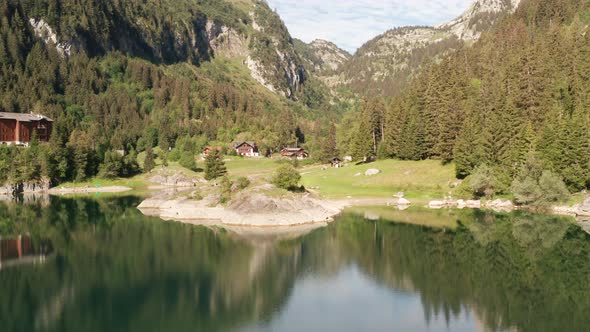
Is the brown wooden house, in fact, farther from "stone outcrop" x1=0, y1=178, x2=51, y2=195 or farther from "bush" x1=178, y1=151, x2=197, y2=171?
"bush" x1=178, y1=151, x2=197, y2=171

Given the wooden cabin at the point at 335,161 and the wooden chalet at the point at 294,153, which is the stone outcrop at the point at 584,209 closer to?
the wooden cabin at the point at 335,161

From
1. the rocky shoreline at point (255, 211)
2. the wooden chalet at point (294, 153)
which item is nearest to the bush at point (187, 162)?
the wooden chalet at point (294, 153)

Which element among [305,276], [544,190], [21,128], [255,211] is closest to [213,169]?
[255,211]

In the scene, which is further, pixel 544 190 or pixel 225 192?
pixel 225 192

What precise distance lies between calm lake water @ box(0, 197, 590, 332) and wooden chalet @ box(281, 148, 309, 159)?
110 m

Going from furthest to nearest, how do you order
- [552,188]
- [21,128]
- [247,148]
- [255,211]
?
1. [247,148]
2. [21,128]
3. [552,188]
4. [255,211]

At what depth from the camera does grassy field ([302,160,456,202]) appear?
335ft

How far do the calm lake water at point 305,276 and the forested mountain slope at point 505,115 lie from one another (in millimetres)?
15923

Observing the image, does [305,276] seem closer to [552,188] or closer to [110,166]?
[552,188]

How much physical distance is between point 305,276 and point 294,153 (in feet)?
456

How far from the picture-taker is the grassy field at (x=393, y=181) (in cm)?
10198

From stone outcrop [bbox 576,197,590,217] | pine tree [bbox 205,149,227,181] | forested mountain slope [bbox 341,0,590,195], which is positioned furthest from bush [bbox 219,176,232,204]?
stone outcrop [bbox 576,197,590,217]

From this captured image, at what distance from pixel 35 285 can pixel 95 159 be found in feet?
347

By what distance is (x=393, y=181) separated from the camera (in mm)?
108312
